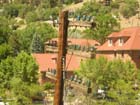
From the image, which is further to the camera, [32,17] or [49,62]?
[32,17]

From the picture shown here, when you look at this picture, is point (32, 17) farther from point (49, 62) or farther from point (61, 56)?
point (61, 56)

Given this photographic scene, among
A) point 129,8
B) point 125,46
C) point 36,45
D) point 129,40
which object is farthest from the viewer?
point 129,8

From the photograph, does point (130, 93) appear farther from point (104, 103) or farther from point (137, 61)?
point (137, 61)

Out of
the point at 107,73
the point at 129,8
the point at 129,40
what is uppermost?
the point at 129,40

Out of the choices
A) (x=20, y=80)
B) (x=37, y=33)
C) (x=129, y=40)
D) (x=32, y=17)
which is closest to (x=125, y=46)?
(x=129, y=40)

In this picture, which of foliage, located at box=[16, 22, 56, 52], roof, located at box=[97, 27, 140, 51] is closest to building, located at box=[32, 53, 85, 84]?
roof, located at box=[97, 27, 140, 51]

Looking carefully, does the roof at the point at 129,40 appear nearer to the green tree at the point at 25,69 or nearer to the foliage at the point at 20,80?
the foliage at the point at 20,80

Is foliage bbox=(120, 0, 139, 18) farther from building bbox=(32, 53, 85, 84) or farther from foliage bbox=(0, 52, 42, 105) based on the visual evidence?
foliage bbox=(0, 52, 42, 105)
